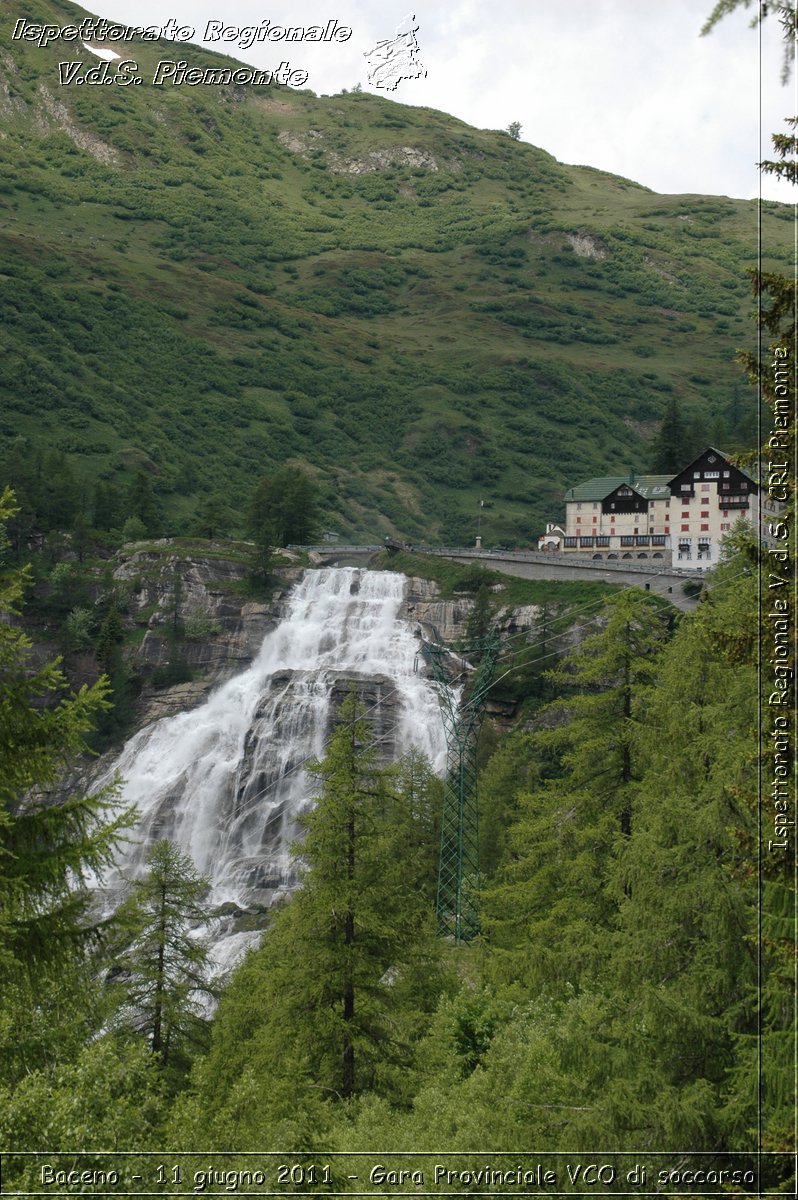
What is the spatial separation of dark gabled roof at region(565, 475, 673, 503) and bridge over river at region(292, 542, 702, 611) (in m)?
19.6

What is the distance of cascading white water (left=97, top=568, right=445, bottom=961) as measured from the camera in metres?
78.8

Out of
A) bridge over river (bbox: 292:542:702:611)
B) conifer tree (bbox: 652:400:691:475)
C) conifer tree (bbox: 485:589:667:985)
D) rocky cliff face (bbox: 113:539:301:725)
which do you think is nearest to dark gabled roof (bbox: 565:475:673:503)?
conifer tree (bbox: 652:400:691:475)

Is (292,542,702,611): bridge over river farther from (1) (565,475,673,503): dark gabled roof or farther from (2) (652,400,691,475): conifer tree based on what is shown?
(2) (652,400,691,475): conifer tree

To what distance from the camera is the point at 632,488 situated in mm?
128375

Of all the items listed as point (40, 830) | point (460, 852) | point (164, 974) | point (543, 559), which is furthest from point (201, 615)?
point (40, 830)

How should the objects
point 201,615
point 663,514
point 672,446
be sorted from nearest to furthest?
1. point 201,615
2. point 663,514
3. point 672,446

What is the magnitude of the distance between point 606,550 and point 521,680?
116 feet

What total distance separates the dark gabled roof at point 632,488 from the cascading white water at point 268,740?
3508 centimetres

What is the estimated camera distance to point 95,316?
190500 mm

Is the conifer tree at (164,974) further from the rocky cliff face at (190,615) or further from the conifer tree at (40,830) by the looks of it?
the rocky cliff face at (190,615)

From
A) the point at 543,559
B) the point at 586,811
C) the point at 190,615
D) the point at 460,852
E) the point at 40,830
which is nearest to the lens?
the point at 40,830

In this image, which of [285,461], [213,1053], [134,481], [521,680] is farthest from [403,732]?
[285,461]

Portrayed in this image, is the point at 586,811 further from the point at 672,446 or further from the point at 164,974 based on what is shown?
the point at 672,446

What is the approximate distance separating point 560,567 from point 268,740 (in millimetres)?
31330
